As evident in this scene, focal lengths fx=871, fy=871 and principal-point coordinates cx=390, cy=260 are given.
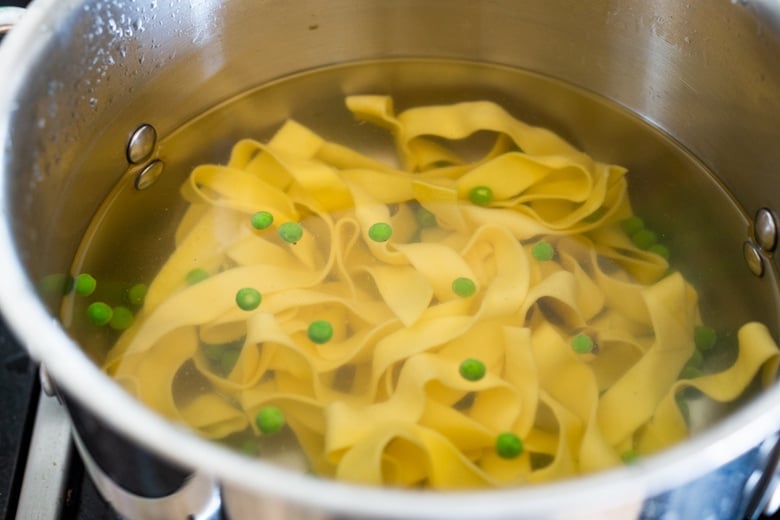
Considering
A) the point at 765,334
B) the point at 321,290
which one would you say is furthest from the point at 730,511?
the point at 321,290

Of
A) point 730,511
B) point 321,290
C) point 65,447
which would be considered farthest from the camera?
point 321,290

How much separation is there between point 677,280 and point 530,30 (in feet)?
1.73

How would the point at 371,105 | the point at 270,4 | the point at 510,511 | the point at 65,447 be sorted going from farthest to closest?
1. the point at 371,105
2. the point at 270,4
3. the point at 65,447
4. the point at 510,511

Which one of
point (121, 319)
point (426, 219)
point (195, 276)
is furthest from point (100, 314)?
point (426, 219)

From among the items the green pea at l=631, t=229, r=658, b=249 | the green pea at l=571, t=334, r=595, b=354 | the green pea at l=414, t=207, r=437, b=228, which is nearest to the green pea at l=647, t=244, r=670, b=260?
the green pea at l=631, t=229, r=658, b=249

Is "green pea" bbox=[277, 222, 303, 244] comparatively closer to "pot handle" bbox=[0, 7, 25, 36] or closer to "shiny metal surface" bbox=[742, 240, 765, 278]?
"pot handle" bbox=[0, 7, 25, 36]

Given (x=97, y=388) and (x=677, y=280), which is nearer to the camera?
(x=97, y=388)

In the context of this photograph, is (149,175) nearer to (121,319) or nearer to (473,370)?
(121,319)

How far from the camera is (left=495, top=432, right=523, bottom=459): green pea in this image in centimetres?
115

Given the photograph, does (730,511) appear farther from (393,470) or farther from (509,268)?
(509,268)

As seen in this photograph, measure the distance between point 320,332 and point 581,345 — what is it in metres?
0.39

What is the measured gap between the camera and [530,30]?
1.58m

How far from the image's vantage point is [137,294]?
138cm

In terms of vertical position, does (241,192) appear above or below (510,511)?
below
